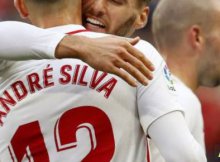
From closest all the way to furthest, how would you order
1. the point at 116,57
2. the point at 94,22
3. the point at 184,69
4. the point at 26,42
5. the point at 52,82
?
the point at 116,57, the point at 26,42, the point at 52,82, the point at 94,22, the point at 184,69

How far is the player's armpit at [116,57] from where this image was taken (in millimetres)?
1466

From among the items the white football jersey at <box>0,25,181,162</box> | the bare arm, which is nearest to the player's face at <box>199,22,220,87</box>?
the white football jersey at <box>0,25,181,162</box>

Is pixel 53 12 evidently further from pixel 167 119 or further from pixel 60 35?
pixel 167 119

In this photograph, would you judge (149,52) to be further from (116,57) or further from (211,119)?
(211,119)

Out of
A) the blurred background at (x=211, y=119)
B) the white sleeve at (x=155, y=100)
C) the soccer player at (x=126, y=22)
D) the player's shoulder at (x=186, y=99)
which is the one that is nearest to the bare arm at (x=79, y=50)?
the white sleeve at (x=155, y=100)

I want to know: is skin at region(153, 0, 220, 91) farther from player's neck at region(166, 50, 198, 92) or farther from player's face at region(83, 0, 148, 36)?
player's face at region(83, 0, 148, 36)

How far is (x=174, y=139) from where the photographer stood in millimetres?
1670

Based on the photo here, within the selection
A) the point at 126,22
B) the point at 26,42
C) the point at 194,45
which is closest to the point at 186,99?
the point at 126,22

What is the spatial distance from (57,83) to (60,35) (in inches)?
7.2

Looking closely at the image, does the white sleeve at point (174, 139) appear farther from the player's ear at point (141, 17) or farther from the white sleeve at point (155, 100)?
the player's ear at point (141, 17)

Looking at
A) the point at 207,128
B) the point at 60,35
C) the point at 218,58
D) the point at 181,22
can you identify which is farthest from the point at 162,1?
the point at 207,128

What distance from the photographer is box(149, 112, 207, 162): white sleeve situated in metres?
1.67

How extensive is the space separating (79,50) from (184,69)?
1.04m

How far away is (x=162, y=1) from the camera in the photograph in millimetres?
2609
